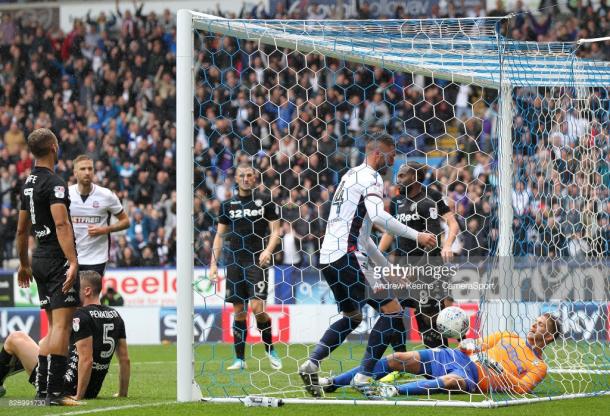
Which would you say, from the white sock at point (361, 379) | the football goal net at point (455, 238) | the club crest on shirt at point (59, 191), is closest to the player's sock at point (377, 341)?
the white sock at point (361, 379)

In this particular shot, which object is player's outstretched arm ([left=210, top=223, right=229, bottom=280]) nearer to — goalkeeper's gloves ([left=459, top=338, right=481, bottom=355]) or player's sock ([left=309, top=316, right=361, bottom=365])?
player's sock ([left=309, top=316, right=361, bottom=365])

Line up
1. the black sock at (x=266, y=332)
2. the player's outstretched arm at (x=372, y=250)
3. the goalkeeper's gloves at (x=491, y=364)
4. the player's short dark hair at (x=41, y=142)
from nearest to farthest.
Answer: the player's short dark hair at (x=41, y=142), the goalkeeper's gloves at (x=491, y=364), the player's outstretched arm at (x=372, y=250), the black sock at (x=266, y=332)

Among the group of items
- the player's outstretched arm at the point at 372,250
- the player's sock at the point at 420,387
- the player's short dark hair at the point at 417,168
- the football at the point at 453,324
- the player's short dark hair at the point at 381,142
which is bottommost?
the player's sock at the point at 420,387

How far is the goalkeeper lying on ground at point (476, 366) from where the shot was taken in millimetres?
8008

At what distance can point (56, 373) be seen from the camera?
769cm

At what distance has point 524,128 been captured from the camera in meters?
10.6

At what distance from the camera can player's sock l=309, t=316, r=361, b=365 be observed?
8312mm

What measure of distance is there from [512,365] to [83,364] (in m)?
3.08


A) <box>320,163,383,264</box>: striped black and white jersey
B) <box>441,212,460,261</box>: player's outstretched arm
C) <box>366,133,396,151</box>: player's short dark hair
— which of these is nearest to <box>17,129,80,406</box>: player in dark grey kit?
<box>320,163,383,264</box>: striped black and white jersey

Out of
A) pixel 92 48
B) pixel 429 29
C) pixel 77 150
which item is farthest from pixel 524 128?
pixel 92 48

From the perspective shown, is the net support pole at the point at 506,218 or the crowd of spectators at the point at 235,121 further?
the crowd of spectators at the point at 235,121

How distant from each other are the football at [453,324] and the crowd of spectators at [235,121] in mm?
2957

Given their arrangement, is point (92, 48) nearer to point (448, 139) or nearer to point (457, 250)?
point (448, 139)

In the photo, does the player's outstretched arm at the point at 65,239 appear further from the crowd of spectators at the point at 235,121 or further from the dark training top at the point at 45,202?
the crowd of spectators at the point at 235,121
